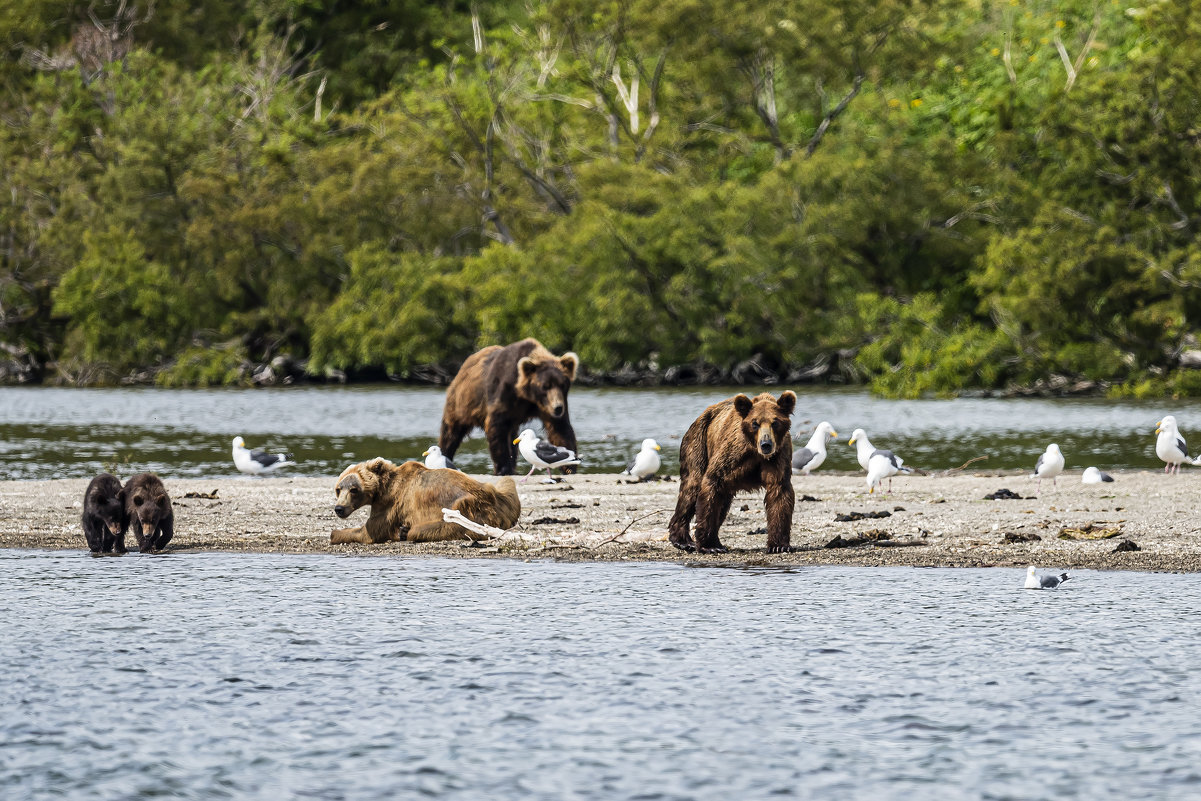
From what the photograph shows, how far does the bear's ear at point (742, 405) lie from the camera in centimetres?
1070

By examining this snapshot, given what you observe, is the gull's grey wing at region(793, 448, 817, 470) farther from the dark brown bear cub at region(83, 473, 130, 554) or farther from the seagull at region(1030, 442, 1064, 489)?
the dark brown bear cub at region(83, 473, 130, 554)

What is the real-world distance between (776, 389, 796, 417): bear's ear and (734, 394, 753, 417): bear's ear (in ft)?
0.65

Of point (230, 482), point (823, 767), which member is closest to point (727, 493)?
point (823, 767)

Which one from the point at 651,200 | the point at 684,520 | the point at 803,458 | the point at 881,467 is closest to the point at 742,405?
the point at 684,520

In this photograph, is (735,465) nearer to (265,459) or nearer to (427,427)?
(265,459)

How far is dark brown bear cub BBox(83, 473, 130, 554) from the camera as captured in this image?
38.0 feet

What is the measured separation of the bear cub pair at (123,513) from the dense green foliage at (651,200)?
28877 mm

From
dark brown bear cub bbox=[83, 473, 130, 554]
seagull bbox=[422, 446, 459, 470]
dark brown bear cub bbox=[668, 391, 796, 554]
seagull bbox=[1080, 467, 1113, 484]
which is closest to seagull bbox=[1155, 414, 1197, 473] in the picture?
seagull bbox=[1080, 467, 1113, 484]

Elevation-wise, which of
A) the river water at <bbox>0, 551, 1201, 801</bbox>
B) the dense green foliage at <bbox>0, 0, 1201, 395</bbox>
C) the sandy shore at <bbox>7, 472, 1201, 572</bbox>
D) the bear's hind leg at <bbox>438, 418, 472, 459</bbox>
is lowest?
the river water at <bbox>0, 551, 1201, 801</bbox>

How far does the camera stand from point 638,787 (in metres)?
5.91

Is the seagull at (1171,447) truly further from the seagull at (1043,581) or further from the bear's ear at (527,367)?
the seagull at (1043,581)

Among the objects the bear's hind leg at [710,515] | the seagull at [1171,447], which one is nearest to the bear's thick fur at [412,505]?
the bear's hind leg at [710,515]

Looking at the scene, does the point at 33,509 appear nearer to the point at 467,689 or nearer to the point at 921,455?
the point at 467,689

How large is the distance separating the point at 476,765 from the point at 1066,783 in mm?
2261
